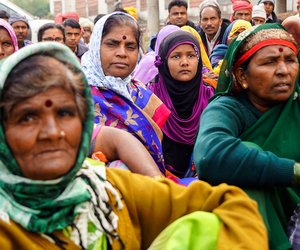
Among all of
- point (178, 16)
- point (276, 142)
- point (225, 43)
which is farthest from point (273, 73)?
point (178, 16)

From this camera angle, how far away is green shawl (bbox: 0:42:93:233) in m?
2.15

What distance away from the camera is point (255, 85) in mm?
3400

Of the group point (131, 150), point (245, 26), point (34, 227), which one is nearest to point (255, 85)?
point (131, 150)

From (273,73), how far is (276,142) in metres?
0.36

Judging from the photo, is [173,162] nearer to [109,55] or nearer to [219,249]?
[109,55]

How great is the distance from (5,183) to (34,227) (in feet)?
0.57

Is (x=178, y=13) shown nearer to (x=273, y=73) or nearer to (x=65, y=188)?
(x=273, y=73)

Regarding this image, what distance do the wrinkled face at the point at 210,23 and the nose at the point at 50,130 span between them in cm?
744

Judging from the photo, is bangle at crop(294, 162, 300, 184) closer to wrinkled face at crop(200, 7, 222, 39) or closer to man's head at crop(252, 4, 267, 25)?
wrinkled face at crop(200, 7, 222, 39)

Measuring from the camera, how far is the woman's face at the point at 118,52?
469 cm

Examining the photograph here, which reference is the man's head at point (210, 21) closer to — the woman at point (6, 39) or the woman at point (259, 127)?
the woman at point (6, 39)

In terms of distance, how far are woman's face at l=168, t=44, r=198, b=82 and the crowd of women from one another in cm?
84

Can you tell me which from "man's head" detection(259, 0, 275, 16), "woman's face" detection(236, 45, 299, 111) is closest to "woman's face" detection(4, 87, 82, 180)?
"woman's face" detection(236, 45, 299, 111)

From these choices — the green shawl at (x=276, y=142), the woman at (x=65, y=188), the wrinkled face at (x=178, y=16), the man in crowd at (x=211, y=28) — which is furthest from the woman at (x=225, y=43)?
the woman at (x=65, y=188)
